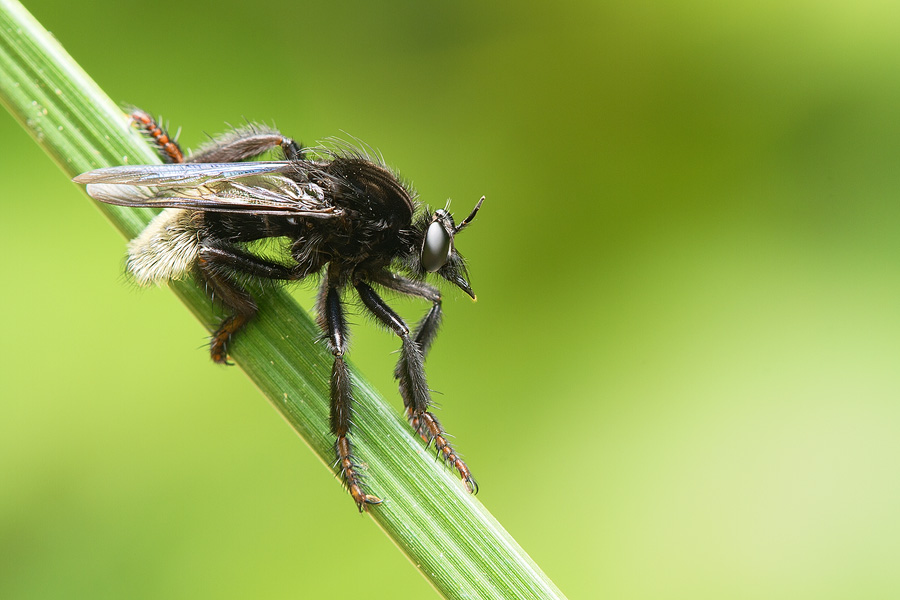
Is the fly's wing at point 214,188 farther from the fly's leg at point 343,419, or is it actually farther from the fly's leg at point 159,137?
the fly's leg at point 343,419

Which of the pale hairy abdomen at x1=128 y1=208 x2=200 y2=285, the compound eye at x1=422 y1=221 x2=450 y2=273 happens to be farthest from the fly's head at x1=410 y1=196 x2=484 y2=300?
the pale hairy abdomen at x1=128 y1=208 x2=200 y2=285

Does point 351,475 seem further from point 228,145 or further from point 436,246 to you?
point 228,145

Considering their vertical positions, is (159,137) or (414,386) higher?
(159,137)

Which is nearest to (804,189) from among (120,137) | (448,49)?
(448,49)

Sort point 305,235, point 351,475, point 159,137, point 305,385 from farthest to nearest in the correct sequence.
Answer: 1. point 159,137
2. point 305,235
3. point 305,385
4. point 351,475

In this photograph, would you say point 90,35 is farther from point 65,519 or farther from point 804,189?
point 804,189

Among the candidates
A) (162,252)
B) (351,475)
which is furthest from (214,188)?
(351,475)

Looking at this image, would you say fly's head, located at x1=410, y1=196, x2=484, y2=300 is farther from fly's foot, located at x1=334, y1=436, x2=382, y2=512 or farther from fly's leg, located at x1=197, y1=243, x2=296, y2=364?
fly's foot, located at x1=334, y1=436, x2=382, y2=512
